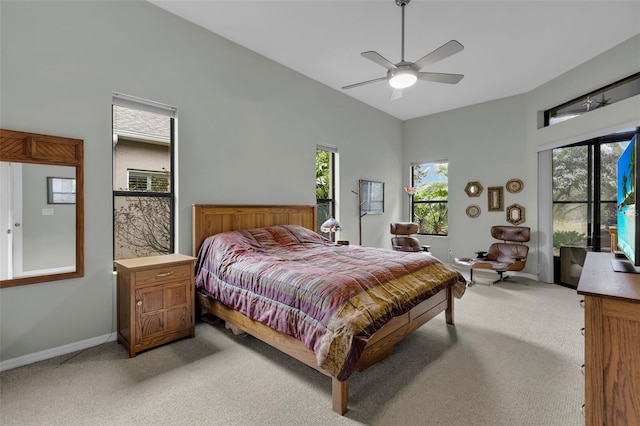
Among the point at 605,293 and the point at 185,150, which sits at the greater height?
the point at 185,150

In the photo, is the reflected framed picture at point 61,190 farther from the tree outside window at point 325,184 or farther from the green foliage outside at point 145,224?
the tree outside window at point 325,184

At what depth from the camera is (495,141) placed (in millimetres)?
5641

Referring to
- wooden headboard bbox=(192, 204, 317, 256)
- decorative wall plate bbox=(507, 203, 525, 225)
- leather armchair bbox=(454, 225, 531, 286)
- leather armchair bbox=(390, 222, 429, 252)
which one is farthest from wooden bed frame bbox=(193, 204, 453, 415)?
decorative wall plate bbox=(507, 203, 525, 225)

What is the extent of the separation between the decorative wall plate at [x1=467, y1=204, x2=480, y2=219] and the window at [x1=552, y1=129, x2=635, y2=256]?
1.23 metres

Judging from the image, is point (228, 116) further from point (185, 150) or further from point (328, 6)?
point (328, 6)

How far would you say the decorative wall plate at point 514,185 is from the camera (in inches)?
210

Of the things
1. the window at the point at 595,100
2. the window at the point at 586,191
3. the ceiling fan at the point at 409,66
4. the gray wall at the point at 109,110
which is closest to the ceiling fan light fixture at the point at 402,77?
the ceiling fan at the point at 409,66

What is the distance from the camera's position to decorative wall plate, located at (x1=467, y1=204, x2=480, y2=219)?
5.86m

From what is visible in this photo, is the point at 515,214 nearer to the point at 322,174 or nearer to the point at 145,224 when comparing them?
the point at 322,174

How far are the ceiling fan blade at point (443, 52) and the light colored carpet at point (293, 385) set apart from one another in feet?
8.50

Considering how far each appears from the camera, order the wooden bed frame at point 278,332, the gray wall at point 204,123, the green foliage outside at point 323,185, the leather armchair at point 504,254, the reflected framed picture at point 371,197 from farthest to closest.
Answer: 1. the reflected framed picture at point 371,197
2. the green foliage outside at point 323,185
3. the leather armchair at point 504,254
4. the gray wall at point 204,123
5. the wooden bed frame at point 278,332

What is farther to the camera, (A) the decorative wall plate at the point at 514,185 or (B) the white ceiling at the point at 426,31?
(A) the decorative wall plate at the point at 514,185

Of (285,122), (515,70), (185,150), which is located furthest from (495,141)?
(185,150)

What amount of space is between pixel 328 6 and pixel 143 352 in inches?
147
